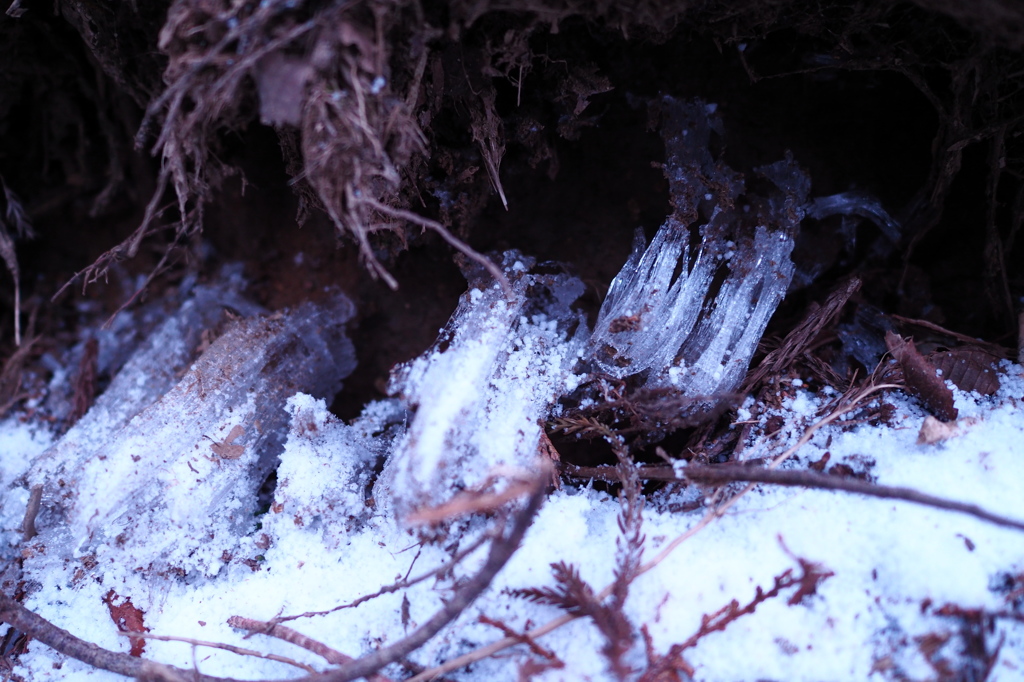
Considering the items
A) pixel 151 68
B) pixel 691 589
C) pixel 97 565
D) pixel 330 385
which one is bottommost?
pixel 691 589

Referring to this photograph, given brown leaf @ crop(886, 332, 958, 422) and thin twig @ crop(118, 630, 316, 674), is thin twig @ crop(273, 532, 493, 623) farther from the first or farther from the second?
brown leaf @ crop(886, 332, 958, 422)

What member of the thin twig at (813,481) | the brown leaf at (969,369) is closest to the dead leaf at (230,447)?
the thin twig at (813,481)

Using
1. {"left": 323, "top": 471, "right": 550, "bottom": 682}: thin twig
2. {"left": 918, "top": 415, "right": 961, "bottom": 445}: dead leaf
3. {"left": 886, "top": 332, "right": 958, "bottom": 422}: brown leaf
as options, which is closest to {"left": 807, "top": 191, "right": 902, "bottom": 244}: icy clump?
{"left": 886, "top": 332, "right": 958, "bottom": 422}: brown leaf

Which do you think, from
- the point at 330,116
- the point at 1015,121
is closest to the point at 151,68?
the point at 330,116

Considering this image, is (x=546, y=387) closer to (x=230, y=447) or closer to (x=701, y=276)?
(x=701, y=276)

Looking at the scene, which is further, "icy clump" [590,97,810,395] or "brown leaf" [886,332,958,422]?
"icy clump" [590,97,810,395]

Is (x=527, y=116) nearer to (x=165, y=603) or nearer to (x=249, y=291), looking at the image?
(x=249, y=291)
